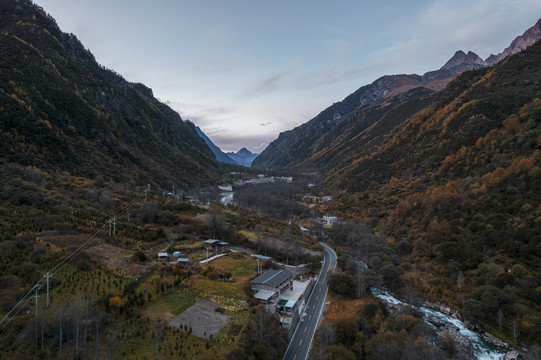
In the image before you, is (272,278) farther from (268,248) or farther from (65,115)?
(65,115)

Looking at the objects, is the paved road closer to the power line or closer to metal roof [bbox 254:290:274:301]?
metal roof [bbox 254:290:274:301]

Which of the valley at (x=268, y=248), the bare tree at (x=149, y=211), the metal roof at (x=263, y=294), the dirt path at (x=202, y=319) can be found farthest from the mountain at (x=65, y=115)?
the metal roof at (x=263, y=294)

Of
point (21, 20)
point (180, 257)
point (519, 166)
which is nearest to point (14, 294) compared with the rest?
point (180, 257)

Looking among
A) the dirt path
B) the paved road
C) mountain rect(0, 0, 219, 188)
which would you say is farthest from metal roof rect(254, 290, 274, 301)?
mountain rect(0, 0, 219, 188)

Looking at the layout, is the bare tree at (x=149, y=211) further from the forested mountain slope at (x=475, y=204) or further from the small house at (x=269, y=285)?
the forested mountain slope at (x=475, y=204)

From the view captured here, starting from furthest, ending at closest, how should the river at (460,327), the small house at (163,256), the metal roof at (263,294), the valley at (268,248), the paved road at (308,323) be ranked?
the small house at (163,256) → the metal roof at (263,294) → the river at (460,327) → the paved road at (308,323) → the valley at (268,248)
